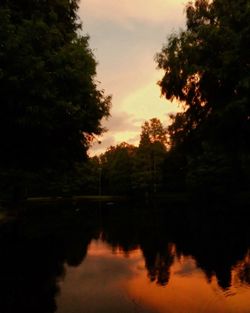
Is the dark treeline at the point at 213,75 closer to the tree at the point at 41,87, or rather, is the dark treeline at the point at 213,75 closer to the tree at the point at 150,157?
the tree at the point at 41,87

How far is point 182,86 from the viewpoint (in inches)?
872

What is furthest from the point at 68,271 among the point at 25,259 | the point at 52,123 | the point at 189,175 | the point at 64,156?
the point at 189,175

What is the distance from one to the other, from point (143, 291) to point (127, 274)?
7.05 ft

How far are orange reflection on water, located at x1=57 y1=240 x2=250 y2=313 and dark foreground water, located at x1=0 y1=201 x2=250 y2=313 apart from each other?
2cm

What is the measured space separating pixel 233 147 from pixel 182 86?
4.38 m

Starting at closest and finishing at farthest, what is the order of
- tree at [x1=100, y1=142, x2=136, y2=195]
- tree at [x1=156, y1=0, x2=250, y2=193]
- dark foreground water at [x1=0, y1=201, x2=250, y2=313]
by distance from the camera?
dark foreground water at [x1=0, y1=201, x2=250, y2=313] → tree at [x1=156, y1=0, x2=250, y2=193] → tree at [x1=100, y1=142, x2=136, y2=195]

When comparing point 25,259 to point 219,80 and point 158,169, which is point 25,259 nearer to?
point 219,80

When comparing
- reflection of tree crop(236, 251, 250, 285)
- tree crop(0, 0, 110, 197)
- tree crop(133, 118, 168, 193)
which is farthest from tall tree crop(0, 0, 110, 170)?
tree crop(133, 118, 168, 193)

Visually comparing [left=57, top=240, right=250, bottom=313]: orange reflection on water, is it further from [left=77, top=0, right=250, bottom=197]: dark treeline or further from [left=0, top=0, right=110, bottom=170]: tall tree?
[left=77, top=0, right=250, bottom=197]: dark treeline

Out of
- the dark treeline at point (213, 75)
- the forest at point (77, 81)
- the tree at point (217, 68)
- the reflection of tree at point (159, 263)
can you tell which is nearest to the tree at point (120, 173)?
the dark treeline at point (213, 75)

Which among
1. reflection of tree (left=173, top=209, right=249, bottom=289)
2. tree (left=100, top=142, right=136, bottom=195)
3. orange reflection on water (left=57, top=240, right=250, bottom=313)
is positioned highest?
tree (left=100, top=142, right=136, bottom=195)

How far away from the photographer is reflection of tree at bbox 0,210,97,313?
830 cm

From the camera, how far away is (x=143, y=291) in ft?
29.4

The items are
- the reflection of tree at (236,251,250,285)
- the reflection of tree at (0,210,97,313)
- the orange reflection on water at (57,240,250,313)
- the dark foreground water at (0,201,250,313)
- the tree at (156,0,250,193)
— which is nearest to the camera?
the orange reflection on water at (57,240,250,313)
